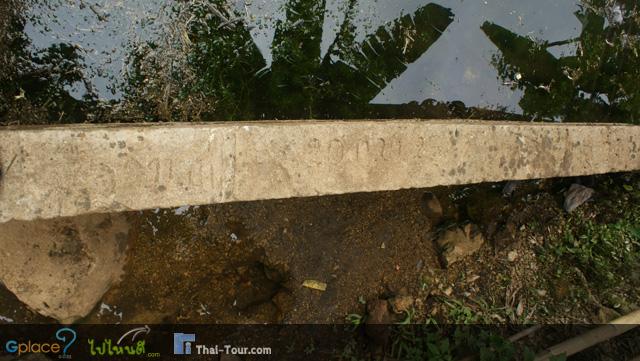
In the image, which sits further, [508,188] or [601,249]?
[508,188]

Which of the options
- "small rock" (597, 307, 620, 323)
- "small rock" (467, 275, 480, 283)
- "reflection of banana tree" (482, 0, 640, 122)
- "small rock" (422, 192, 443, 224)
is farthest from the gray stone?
"small rock" (597, 307, 620, 323)

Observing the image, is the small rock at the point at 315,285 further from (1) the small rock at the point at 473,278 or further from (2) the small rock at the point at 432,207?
(1) the small rock at the point at 473,278

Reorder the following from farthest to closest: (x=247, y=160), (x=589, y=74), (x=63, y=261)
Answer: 1. (x=589, y=74)
2. (x=63, y=261)
3. (x=247, y=160)

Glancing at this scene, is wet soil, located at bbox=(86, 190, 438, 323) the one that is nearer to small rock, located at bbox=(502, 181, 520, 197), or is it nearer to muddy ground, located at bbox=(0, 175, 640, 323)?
muddy ground, located at bbox=(0, 175, 640, 323)

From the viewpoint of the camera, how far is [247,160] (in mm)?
2086

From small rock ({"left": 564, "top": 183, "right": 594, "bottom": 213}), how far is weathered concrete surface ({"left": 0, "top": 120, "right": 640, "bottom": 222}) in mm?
652

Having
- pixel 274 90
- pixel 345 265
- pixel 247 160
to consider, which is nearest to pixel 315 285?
pixel 345 265

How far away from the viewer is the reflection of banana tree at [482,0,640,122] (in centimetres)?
335

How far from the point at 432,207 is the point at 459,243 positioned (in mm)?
292

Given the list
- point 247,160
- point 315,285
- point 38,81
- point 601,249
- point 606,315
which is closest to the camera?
point 247,160

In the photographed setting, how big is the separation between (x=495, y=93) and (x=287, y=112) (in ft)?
4.92

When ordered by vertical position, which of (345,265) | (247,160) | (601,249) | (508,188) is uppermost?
(247,160)

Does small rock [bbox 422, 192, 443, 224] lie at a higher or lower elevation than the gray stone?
higher

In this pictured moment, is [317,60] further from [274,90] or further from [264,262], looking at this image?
[264,262]
